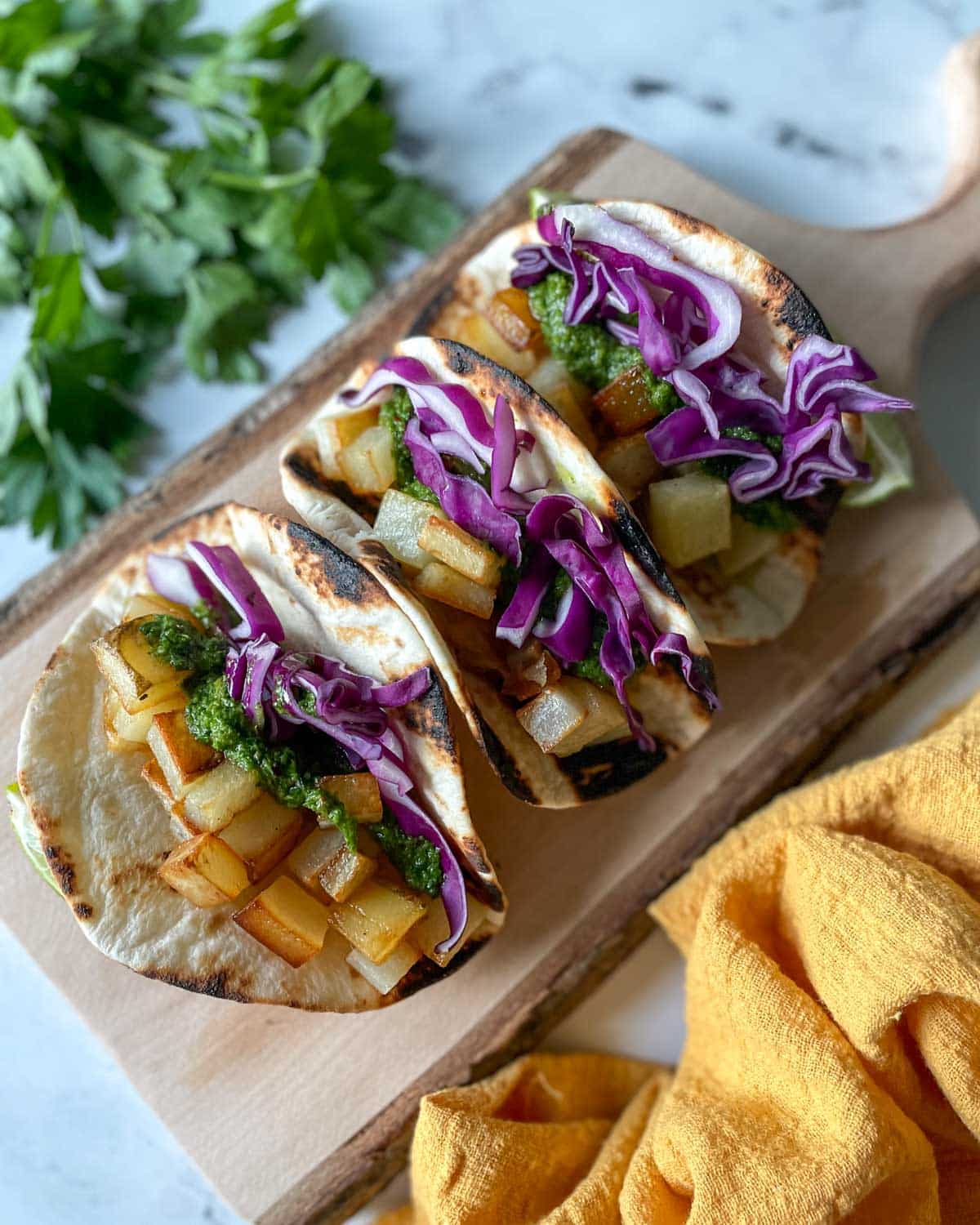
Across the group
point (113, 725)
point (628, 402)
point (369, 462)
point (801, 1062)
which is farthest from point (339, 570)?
point (801, 1062)

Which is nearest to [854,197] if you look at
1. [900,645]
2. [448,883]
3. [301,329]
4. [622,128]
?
[622,128]

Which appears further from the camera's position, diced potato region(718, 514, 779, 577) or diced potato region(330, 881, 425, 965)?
diced potato region(718, 514, 779, 577)

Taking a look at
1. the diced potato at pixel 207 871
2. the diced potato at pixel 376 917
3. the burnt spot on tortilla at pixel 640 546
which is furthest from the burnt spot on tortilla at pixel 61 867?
the burnt spot on tortilla at pixel 640 546

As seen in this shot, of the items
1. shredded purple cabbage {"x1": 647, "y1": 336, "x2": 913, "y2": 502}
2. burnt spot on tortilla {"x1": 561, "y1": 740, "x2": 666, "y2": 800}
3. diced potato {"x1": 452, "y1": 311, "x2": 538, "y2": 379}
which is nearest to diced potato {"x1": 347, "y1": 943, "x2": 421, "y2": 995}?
burnt spot on tortilla {"x1": 561, "y1": 740, "x2": 666, "y2": 800}

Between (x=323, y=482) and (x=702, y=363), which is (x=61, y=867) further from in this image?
(x=702, y=363)

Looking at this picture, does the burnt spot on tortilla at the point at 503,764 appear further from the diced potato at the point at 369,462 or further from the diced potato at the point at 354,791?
the diced potato at the point at 369,462

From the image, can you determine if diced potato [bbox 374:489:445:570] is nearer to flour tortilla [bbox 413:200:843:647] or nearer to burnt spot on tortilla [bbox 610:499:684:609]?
burnt spot on tortilla [bbox 610:499:684:609]
